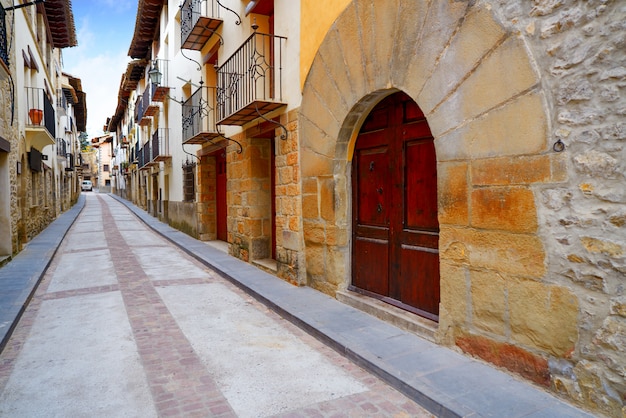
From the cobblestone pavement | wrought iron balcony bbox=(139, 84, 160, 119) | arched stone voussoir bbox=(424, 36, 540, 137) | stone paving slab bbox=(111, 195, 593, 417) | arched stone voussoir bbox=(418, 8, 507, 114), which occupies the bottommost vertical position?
the cobblestone pavement

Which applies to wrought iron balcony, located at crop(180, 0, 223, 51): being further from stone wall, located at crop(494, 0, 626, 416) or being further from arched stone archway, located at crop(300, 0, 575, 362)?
stone wall, located at crop(494, 0, 626, 416)

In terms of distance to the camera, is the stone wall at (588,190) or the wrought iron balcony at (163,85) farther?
the wrought iron balcony at (163,85)

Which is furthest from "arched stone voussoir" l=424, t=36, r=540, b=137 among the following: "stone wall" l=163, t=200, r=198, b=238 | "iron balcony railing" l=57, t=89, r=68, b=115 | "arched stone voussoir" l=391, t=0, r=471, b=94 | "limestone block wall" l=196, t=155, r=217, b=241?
"iron balcony railing" l=57, t=89, r=68, b=115

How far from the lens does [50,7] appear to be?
1516cm

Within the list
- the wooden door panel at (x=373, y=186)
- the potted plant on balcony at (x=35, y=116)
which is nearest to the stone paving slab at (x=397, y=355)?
the wooden door panel at (x=373, y=186)

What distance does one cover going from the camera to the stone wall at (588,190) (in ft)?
8.23

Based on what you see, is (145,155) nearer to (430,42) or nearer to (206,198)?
(206,198)

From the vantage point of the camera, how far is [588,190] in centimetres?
266

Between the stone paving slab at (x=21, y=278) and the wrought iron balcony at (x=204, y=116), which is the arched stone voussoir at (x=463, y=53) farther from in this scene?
the wrought iron balcony at (x=204, y=116)

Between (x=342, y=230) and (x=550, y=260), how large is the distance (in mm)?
2778

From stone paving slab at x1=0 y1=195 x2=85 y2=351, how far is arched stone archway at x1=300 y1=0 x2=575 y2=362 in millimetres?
4307

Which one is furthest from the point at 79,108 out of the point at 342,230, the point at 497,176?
the point at 497,176

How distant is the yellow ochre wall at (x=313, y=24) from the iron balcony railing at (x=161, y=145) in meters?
11.5

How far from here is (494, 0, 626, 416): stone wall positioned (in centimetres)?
251
